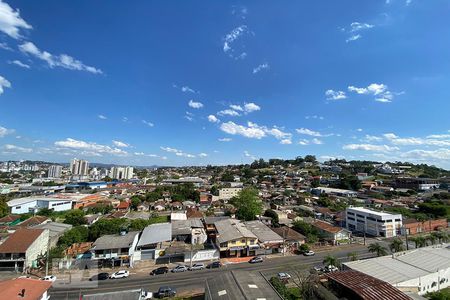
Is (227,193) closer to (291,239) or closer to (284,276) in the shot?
(291,239)

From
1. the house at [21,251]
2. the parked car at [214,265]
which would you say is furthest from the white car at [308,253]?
the house at [21,251]

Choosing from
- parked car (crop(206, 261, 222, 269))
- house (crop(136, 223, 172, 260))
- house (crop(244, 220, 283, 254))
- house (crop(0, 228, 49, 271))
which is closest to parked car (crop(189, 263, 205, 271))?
parked car (crop(206, 261, 222, 269))

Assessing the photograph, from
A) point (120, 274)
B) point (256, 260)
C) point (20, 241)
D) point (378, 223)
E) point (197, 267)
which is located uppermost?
point (378, 223)

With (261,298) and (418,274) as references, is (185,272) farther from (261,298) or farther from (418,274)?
(418,274)

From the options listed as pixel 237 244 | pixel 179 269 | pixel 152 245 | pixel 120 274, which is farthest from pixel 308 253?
pixel 120 274

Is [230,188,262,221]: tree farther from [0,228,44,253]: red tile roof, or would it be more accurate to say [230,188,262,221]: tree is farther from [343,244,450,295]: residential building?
[0,228,44,253]: red tile roof
